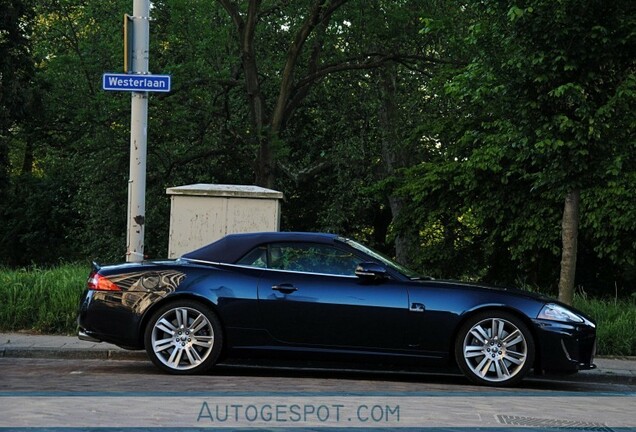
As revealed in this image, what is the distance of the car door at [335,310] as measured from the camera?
10.5m

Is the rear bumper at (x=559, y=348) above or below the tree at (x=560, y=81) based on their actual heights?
below

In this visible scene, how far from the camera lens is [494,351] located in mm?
10516

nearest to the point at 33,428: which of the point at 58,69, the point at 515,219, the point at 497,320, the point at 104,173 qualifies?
the point at 497,320

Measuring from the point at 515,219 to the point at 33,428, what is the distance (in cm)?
2091

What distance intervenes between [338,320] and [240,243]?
4.15ft

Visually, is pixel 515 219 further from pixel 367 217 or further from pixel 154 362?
pixel 154 362

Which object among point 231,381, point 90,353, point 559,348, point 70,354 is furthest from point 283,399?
point 70,354

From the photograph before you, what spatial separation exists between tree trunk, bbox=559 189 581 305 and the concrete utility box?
3.77m

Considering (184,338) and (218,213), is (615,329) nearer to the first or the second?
(218,213)

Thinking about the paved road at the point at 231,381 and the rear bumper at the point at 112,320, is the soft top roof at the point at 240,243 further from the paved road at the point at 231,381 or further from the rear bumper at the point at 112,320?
the paved road at the point at 231,381

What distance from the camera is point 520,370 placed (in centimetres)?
1045

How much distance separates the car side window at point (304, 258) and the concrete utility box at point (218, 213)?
370cm

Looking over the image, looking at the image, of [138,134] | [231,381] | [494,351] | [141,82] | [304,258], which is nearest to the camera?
[231,381]

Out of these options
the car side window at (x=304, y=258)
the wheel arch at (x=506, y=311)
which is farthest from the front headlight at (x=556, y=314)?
the car side window at (x=304, y=258)
